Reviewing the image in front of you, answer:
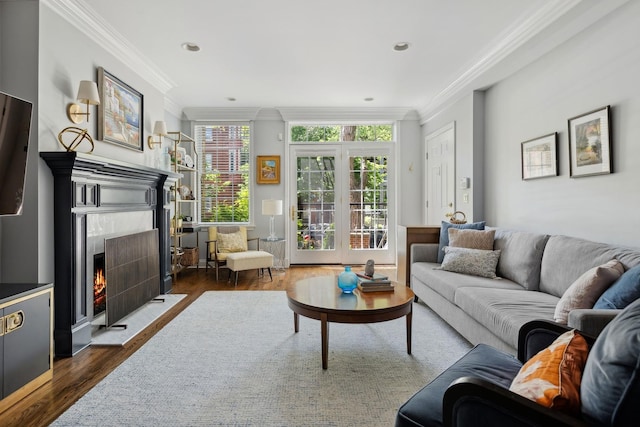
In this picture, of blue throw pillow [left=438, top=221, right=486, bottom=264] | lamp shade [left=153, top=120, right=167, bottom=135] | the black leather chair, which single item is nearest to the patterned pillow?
lamp shade [left=153, top=120, right=167, bottom=135]

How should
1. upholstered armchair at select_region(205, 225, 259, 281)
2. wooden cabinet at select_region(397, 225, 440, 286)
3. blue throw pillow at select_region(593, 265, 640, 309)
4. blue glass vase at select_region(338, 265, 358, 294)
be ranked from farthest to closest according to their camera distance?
1. upholstered armchair at select_region(205, 225, 259, 281)
2. wooden cabinet at select_region(397, 225, 440, 286)
3. blue glass vase at select_region(338, 265, 358, 294)
4. blue throw pillow at select_region(593, 265, 640, 309)

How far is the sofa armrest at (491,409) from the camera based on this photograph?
0.90 meters

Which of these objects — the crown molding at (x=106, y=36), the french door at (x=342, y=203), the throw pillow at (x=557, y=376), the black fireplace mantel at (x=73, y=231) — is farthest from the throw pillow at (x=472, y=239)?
the crown molding at (x=106, y=36)

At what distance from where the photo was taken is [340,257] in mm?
6074

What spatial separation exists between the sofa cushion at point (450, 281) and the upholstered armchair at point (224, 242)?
2.79m

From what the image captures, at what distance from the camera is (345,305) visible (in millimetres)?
2293

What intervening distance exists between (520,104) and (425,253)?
181cm

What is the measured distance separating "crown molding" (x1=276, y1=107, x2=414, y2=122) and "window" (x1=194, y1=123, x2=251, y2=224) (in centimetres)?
80

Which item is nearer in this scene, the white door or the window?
the white door

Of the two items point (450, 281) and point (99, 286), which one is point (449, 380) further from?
point (99, 286)

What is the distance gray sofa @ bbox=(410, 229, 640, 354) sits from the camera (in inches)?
78.6

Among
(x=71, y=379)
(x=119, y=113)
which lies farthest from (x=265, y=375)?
(x=119, y=113)

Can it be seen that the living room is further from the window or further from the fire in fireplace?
the window

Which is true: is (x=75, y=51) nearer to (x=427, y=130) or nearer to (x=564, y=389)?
(x=564, y=389)
